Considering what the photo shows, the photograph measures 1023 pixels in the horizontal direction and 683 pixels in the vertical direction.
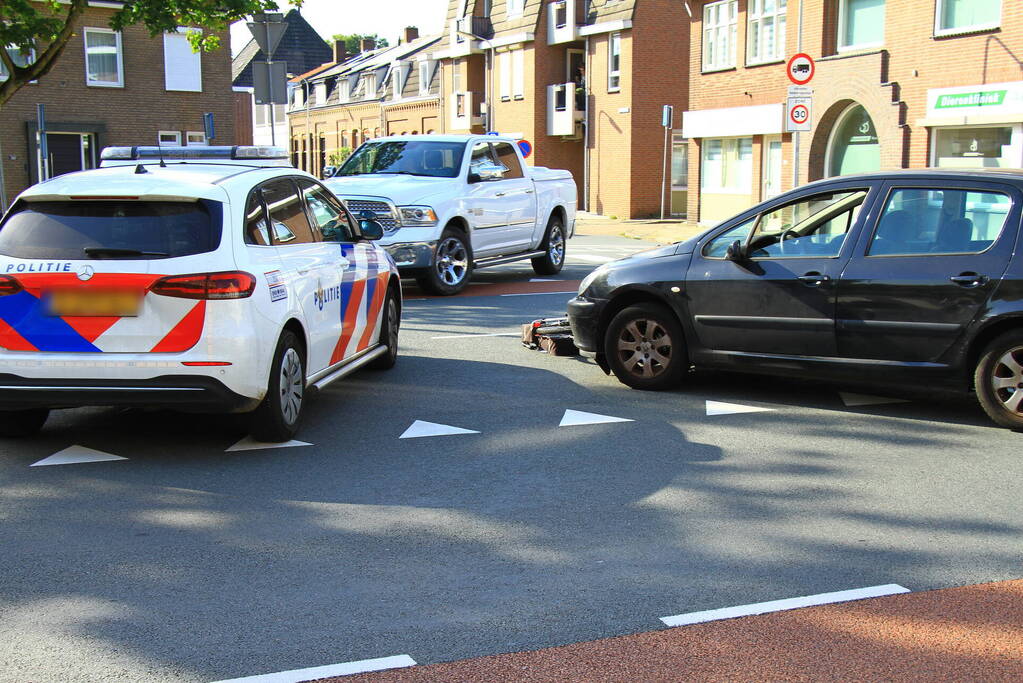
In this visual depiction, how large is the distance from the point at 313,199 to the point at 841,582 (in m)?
4.92

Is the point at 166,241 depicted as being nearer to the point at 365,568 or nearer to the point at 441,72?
the point at 365,568

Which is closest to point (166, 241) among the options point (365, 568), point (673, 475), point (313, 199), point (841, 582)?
point (313, 199)

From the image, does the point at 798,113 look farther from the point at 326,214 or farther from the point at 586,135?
the point at 586,135

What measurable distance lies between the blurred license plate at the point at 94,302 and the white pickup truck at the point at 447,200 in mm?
7593

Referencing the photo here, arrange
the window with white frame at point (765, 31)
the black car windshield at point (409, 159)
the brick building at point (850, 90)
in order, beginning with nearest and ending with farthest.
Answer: the black car windshield at point (409, 159) → the brick building at point (850, 90) → the window with white frame at point (765, 31)

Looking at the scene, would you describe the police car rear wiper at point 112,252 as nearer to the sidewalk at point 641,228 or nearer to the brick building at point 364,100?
the sidewalk at point 641,228

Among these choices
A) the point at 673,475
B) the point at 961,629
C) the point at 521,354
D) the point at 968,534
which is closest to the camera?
the point at 961,629

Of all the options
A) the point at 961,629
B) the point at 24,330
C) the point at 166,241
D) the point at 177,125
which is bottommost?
the point at 961,629

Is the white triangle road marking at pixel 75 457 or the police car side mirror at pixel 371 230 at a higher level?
the police car side mirror at pixel 371 230

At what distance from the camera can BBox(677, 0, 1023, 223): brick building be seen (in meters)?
24.0

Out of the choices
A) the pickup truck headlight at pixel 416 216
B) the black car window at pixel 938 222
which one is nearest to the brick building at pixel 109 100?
the pickup truck headlight at pixel 416 216

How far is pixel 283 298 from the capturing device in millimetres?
6938

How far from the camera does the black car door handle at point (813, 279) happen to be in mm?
7783

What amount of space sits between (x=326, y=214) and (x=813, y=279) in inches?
137
